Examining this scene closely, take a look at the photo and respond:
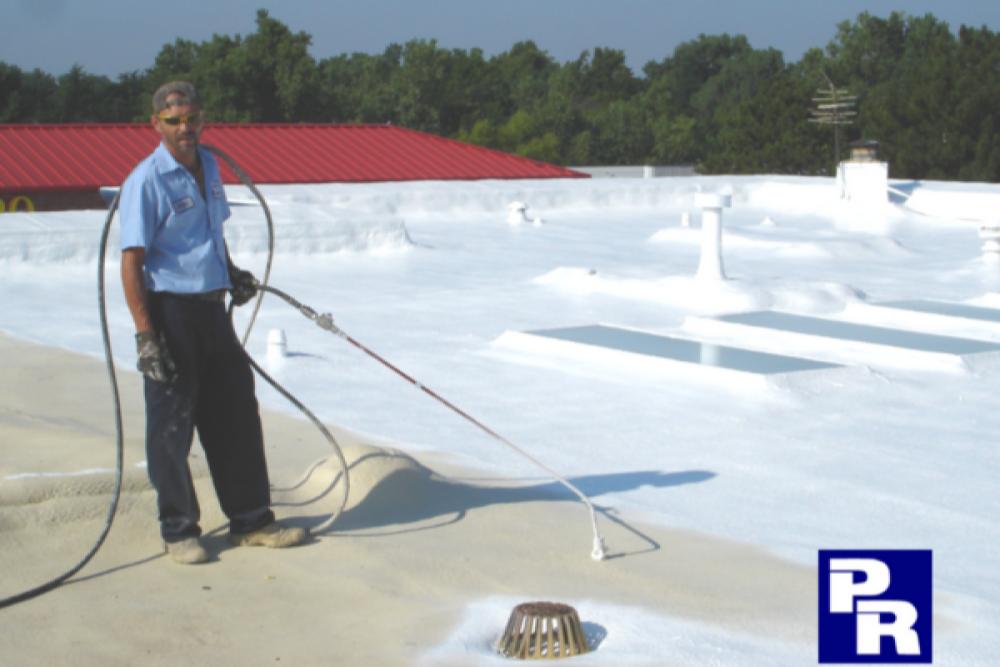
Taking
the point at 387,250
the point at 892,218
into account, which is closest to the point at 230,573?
the point at 387,250

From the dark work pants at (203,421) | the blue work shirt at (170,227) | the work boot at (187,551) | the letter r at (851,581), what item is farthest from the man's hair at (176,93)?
the letter r at (851,581)

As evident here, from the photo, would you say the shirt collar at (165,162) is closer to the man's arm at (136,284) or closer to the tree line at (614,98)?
the man's arm at (136,284)

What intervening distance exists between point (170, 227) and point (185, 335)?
0.35 metres

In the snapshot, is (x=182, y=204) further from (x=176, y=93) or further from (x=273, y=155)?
(x=273, y=155)

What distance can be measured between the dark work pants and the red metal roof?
15.8 metres

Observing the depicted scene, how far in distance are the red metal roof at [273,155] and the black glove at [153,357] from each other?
16.0 meters

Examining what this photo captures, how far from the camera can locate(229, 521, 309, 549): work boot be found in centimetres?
497

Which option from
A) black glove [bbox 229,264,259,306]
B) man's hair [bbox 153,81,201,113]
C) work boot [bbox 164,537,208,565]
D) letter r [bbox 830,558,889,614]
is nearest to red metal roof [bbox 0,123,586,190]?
black glove [bbox 229,264,259,306]

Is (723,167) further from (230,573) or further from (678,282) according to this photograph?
(230,573)

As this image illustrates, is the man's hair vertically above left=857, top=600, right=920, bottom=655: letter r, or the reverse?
the man's hair

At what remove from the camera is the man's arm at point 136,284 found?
4.71m

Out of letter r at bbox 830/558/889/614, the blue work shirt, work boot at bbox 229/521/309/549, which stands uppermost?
the blue work shirt

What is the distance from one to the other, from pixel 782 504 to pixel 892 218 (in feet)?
51.2

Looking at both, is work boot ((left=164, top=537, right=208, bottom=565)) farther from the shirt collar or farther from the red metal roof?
the red metal roof
